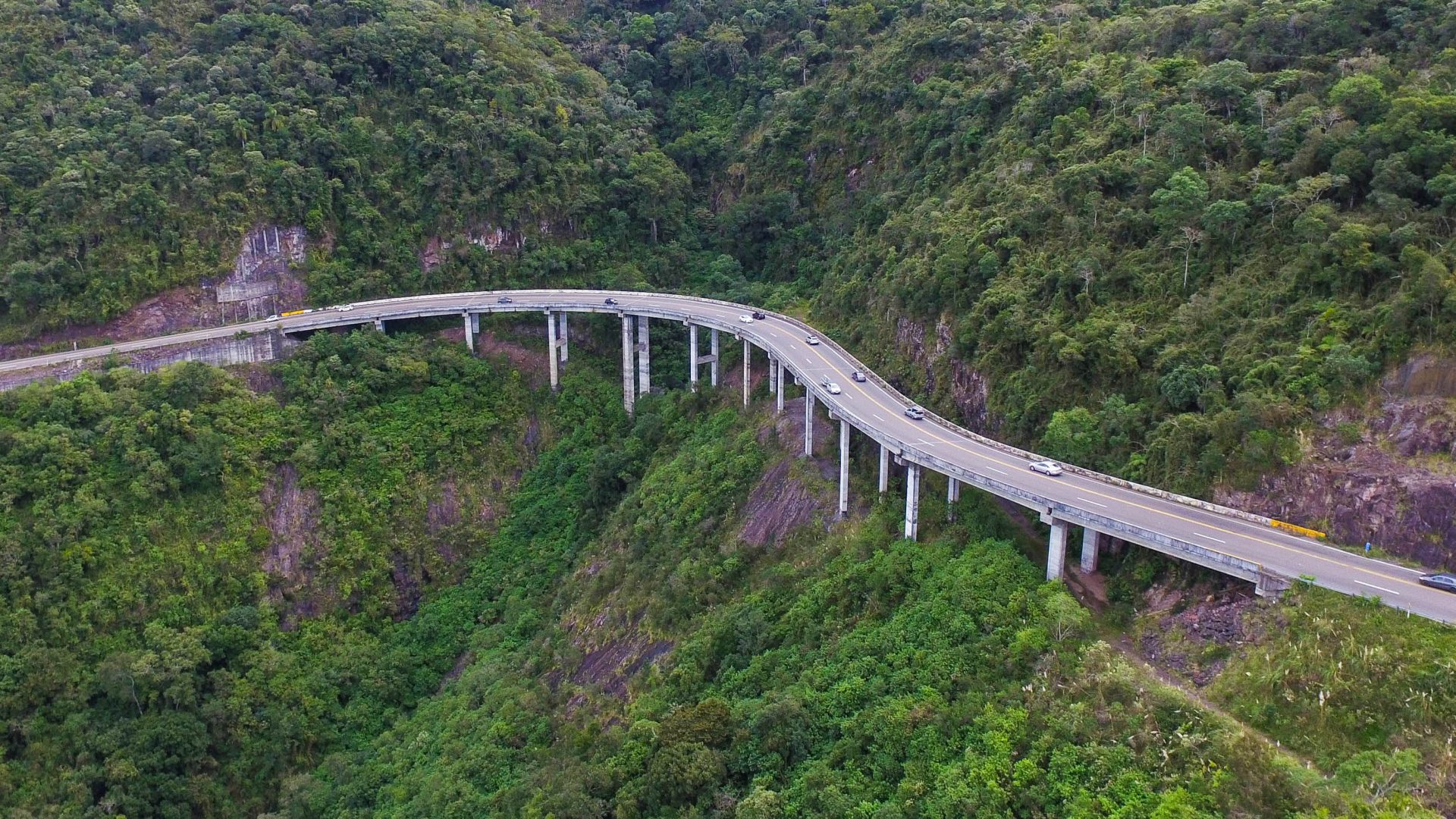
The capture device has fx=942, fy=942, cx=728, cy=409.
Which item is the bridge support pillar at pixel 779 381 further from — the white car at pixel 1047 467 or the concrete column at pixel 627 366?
the white car at pixel 1047 467

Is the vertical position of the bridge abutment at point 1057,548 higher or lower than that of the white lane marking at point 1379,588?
lower

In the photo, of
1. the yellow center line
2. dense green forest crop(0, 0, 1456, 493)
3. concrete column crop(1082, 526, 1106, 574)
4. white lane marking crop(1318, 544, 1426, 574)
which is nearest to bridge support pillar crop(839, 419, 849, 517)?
the yellow center line

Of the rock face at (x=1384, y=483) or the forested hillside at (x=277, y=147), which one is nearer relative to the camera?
the rock face at (x=1384, y=483)

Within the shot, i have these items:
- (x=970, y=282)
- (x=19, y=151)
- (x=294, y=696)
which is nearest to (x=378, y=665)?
(x=294, y=696)

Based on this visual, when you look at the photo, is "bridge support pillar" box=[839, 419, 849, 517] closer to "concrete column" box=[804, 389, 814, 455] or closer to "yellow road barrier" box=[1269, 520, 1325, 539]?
"concrete column" box=[804, 389, 814, 455]

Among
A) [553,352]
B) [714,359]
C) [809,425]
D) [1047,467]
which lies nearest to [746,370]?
[714,359]


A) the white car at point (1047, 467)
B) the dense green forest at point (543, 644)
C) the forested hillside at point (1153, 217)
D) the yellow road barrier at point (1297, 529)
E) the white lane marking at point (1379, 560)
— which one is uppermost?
the forested hillside at point (1153, 217)

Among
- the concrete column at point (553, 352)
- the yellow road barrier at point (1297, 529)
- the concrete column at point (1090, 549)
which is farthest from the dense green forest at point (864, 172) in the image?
the concrete column at point (553, 352)
